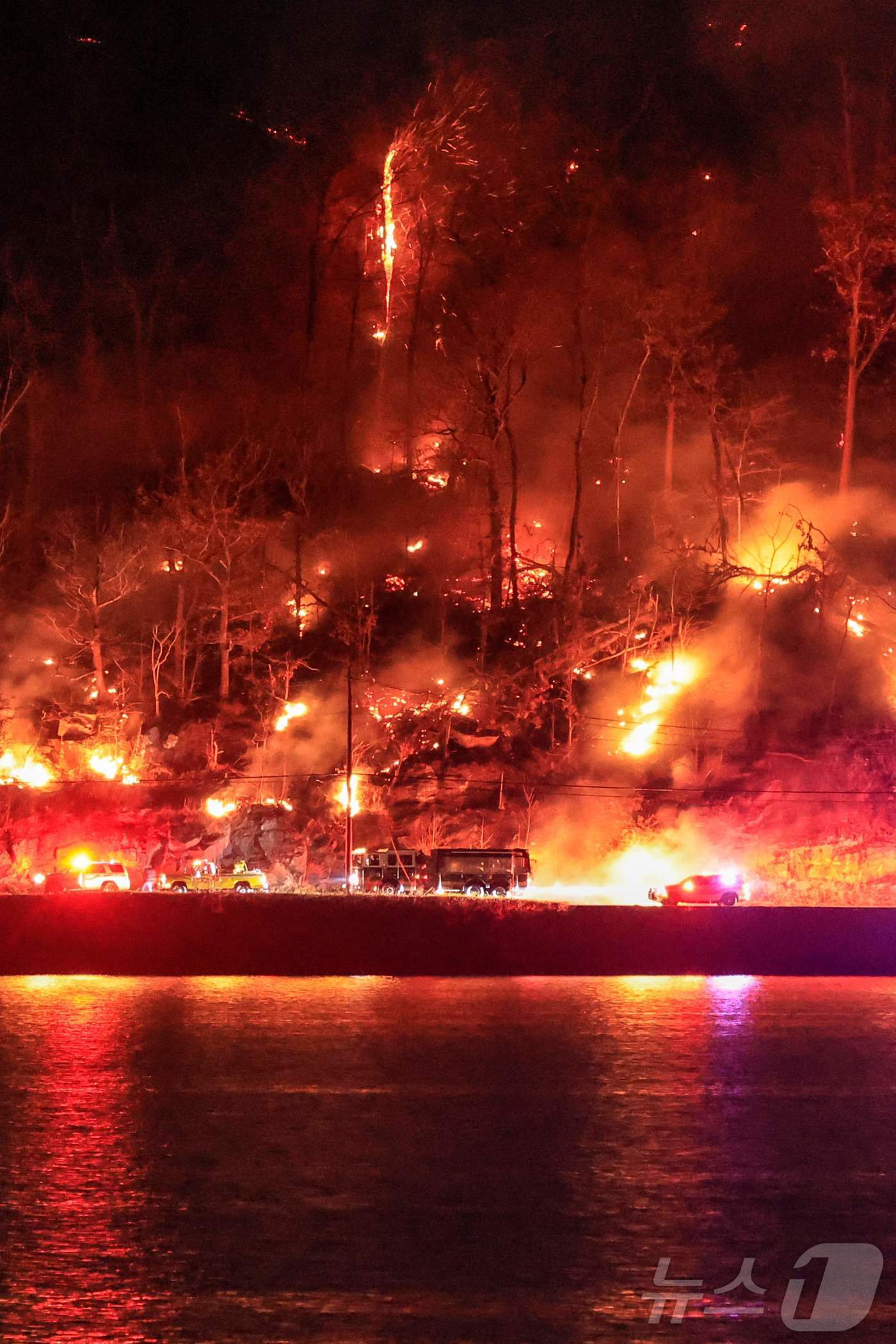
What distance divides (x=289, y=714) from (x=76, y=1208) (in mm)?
45842

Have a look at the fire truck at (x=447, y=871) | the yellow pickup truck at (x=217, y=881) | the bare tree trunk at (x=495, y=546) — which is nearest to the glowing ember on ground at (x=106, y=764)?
the yellow pickup truck at (x=217, y=881)

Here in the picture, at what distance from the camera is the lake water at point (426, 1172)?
7.45m

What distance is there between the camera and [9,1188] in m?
9.70

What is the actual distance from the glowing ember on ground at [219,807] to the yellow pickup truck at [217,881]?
4388 millimetres

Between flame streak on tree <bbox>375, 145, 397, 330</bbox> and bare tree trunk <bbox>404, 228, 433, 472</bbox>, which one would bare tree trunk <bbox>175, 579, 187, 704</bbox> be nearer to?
bare tree trunk <bbox>404, 228, 433, 472</bbox>

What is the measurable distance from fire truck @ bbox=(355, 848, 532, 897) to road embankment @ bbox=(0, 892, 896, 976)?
15.6m

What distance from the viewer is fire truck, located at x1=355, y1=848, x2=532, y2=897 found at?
44.5 m

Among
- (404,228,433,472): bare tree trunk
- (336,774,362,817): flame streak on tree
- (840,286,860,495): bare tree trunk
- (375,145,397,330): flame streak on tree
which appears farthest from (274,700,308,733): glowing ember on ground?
(840,286,860,495): bare tree trunk

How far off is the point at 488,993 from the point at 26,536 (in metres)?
45.2

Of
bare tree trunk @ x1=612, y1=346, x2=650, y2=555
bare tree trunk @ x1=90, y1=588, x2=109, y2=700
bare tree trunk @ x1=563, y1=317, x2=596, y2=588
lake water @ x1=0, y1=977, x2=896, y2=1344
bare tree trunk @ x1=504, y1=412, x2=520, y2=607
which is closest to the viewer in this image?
lake water @ x1=0, y1=977, x2=896, y2=1344

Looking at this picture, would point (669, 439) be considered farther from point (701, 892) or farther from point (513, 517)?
point (701, 892)

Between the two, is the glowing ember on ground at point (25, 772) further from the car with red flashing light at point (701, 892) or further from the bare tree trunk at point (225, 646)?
the car with red flashing light at point (701, 892)

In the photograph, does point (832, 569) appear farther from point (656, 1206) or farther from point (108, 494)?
point (656, 1206)

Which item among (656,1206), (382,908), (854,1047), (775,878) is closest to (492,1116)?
(656,1206)
